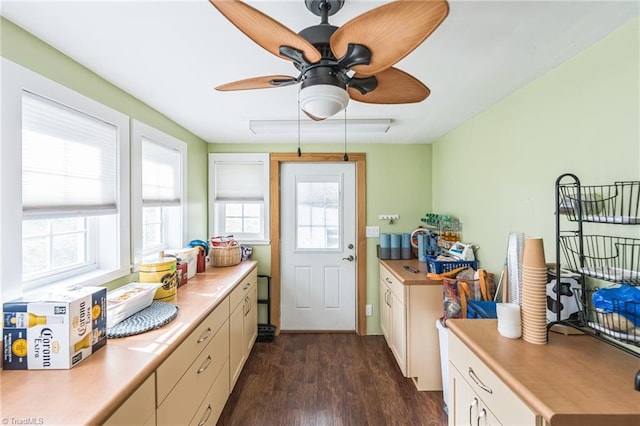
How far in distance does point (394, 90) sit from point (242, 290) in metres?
2.02

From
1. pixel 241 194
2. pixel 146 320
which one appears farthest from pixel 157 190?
pixel 146 320

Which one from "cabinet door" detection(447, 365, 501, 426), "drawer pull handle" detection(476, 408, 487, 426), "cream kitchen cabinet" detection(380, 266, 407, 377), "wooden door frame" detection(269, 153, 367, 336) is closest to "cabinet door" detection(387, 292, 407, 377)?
"cream kitchen cabinet" detection(380, 266, 407, 377)

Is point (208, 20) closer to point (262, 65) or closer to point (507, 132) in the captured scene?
point (262, 65)

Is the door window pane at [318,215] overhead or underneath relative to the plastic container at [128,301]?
overhead

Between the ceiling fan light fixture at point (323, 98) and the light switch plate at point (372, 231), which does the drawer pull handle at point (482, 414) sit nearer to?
the ceiling fan light fixture at point (323, 98)

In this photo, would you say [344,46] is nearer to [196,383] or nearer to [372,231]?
[196,383]

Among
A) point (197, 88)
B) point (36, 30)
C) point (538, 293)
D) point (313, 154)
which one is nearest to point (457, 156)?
point (313, 154)

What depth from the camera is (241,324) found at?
2375 mm

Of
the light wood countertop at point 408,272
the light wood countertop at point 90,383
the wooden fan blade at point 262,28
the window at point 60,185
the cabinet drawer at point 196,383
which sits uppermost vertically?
the wooden fan blade at point 262,28

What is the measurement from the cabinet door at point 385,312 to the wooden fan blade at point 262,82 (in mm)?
2287

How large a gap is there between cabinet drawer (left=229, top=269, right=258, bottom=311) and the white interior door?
1.87ft

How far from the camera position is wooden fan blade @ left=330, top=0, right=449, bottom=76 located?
0.65 m

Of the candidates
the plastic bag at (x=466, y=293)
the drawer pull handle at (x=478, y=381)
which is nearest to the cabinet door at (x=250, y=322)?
the plastic bag at (x=466, y=293)

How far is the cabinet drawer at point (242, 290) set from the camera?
2.15 meters
